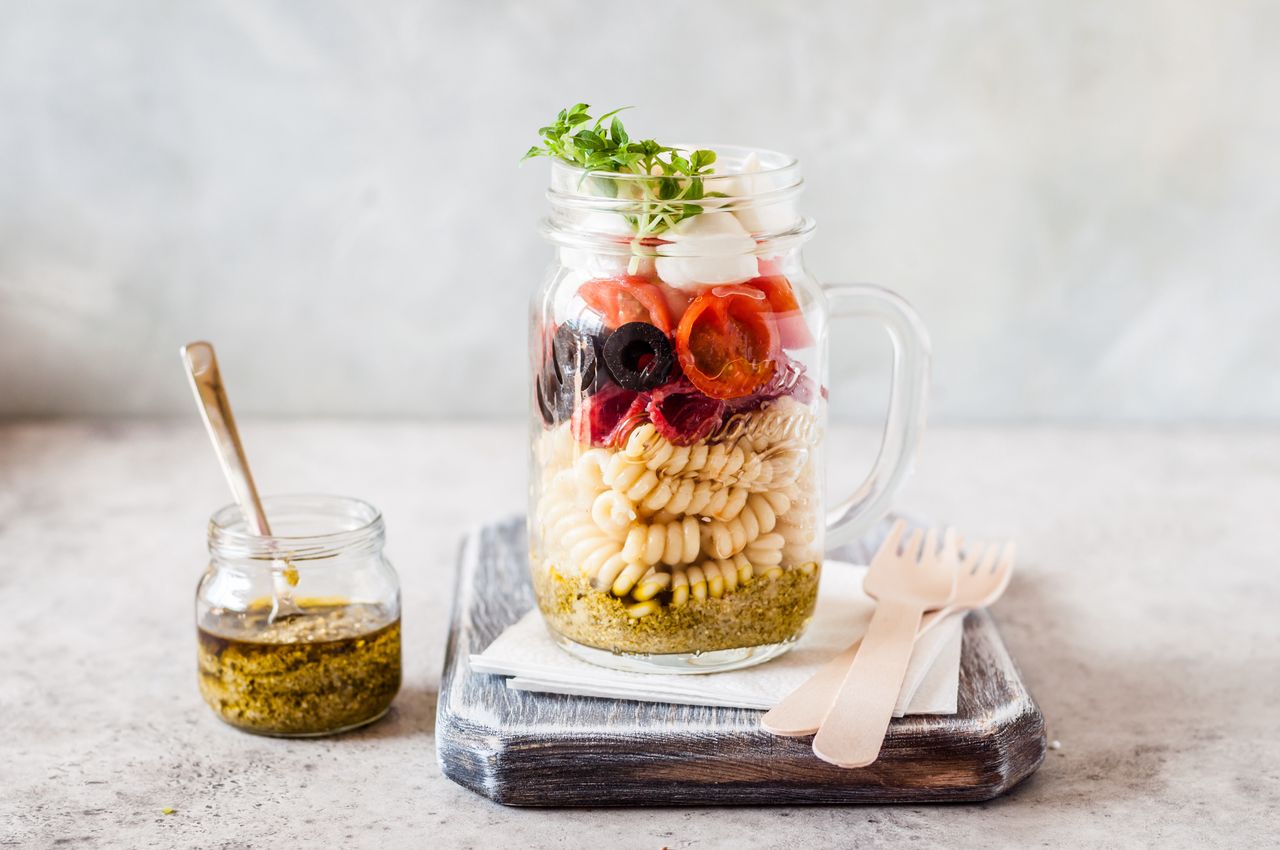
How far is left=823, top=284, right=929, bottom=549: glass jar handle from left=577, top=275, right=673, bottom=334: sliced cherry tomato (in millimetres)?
151

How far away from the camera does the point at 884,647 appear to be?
35.2 inches

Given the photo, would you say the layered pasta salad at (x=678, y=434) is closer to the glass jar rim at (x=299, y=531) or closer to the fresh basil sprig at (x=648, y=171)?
the fresh basil sprig at (x=648, y=171)

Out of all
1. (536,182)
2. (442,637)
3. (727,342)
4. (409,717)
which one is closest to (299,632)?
(409,717)

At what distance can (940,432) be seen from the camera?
1.70 metres

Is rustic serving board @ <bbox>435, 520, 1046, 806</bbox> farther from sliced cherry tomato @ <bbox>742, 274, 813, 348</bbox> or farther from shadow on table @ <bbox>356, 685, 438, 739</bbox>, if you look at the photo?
sliced cherry tomato @ <bbox>742, 274, 813, 348</bbox>

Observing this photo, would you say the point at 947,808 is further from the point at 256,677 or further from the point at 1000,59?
the point at 1000,59

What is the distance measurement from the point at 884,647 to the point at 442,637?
1.17 ft

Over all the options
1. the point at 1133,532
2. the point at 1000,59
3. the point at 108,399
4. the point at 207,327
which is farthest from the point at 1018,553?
the point at 108,399

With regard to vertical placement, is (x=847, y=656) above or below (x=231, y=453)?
below

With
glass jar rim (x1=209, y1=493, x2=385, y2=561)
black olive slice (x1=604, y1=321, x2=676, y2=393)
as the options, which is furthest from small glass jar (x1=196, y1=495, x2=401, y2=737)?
black olive slice (x1=604, y1=321, x2=676, y2=393)

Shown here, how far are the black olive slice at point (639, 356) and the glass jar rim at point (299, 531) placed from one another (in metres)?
0.21

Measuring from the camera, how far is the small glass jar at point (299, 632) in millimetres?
865

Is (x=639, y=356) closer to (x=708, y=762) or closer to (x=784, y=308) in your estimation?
(x=784, y=308)

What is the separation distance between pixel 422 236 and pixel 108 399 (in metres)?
0.43
